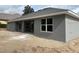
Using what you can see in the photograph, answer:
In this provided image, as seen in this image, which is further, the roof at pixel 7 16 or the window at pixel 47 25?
the window at pixel 47 25

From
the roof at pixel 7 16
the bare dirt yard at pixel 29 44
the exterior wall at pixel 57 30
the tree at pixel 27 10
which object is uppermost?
the tree at pixel 27 10

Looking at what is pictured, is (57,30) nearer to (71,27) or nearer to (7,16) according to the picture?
(71,27)

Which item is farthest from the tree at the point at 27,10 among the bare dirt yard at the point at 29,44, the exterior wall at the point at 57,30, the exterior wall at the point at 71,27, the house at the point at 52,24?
the exterior wall at the point at 71,27

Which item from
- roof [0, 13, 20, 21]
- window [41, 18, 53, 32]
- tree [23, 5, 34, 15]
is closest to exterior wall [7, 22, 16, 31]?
roof [0, 13, 20, 21]

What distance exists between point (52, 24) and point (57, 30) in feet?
0.66

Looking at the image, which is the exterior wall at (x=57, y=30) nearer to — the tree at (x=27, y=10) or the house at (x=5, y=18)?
the tree at (x=27, y=10)

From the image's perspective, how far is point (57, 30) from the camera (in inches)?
116

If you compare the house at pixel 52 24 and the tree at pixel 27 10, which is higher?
the tree at pixel 27 10

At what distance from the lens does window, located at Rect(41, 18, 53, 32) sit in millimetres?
3049

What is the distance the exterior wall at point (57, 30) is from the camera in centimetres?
291

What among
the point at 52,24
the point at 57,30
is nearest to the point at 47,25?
the point at 52,24
